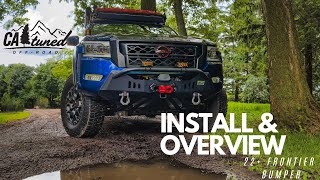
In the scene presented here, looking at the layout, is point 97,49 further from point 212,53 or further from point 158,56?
point 212,53

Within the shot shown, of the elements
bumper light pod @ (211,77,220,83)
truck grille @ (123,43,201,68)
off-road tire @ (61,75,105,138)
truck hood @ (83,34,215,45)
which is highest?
truck hood @ (83,34,215,45)

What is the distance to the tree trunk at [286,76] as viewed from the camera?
7305mm

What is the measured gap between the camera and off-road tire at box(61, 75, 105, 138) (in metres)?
6.27

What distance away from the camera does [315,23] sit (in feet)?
54.1

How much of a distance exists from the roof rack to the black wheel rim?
5.71ft

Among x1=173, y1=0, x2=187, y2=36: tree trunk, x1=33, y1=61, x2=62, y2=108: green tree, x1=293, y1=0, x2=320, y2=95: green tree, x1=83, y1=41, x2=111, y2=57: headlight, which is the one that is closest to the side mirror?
x1=83, y1=41, x2=111, y2=57: headlight

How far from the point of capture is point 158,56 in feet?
20.7

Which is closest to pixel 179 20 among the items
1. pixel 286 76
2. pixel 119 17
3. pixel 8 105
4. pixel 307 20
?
pixel 307 20

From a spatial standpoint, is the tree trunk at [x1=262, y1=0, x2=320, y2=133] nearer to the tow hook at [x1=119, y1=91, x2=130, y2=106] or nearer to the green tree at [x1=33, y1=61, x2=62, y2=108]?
the tow hook at [x1=119, y1=91, x2=130, y2=106]

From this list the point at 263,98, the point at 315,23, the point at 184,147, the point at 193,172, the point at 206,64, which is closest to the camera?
the point at 193,172

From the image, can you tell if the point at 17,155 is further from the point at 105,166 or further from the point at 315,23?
the point at 315,23

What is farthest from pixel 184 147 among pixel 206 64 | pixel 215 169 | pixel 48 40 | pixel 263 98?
pixel 48 40

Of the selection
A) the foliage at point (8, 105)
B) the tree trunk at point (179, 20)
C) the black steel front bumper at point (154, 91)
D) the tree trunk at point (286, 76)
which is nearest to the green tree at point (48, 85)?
the foliage at point (8, 105)

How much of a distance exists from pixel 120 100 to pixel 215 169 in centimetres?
221
